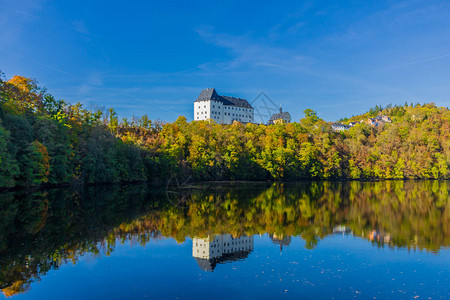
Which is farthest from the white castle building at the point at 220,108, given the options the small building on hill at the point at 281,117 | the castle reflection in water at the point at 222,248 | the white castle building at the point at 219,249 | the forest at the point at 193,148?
the white castle building at the point at 219,249

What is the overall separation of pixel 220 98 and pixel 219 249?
328 feet

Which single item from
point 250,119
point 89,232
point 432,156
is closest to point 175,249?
point 89,232

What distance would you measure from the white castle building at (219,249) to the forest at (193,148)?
1041 inches

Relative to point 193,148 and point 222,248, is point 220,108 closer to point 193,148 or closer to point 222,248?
point 193,148

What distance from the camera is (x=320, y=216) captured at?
878 inches

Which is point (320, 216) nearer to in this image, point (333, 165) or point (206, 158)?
point (206, 158)

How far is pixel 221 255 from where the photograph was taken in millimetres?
13398

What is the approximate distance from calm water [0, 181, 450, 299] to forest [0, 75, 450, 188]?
19.7m

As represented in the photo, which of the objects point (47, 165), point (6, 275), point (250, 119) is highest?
point (250, 119)

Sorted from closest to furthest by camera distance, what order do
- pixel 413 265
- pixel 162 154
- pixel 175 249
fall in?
pixel 413 265 < pixel 175 249 < pixel 162 154

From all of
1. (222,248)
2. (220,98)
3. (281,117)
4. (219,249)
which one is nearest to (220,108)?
(220,98)

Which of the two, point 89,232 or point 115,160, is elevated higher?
point 115,160

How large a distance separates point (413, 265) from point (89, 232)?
14437 millimetres

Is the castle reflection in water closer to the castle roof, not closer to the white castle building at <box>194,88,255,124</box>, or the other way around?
the white castle building at <box>194,88,255,124</box>
